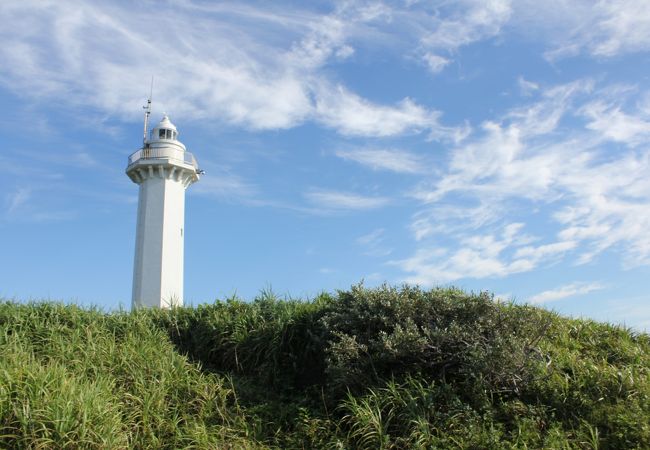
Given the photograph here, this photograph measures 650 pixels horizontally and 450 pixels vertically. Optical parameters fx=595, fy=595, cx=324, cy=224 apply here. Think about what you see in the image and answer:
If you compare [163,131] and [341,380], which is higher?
[163,131]

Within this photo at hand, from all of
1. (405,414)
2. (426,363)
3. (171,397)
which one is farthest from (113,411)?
(426,363)

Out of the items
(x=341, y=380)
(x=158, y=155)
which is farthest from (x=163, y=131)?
(x=341, y=380)

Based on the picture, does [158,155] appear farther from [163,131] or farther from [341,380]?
[341,380]

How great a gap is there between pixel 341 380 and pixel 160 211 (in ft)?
66.4

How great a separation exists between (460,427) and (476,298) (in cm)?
212

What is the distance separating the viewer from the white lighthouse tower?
81.6ft

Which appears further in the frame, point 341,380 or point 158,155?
point 158,155

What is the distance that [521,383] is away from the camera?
23.0ft

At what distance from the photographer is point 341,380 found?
7.29 meters

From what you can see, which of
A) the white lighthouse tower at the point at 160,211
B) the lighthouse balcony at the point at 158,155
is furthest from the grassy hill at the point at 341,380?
the lighthouse balcony at the point at 158,155

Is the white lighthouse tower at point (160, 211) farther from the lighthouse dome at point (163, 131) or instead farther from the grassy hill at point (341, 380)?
the grassy hill at point (341, 380)

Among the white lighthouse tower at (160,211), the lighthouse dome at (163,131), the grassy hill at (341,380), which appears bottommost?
the grassy hill at (341,380)

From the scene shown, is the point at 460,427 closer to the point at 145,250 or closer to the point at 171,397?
the point at 171,397

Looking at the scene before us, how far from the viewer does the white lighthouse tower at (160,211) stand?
24.9 m
